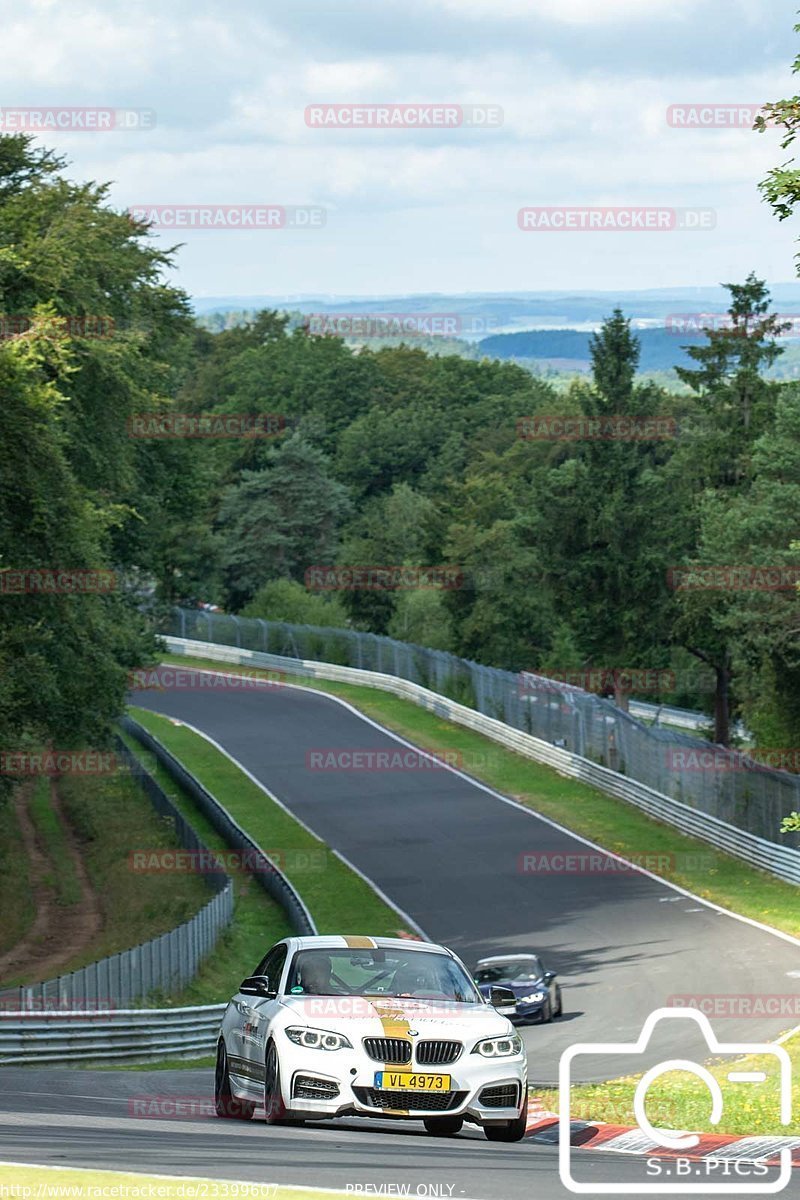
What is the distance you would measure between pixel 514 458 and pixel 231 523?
19263 millimetres

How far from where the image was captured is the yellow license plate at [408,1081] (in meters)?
12.0

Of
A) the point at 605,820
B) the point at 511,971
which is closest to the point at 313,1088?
the point at 511,971

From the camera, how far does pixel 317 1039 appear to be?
39.9 feet

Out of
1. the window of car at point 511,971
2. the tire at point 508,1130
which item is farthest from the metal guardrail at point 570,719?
the tire at point 508,1130

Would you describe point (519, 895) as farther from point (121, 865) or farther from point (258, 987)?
point (258, 987)

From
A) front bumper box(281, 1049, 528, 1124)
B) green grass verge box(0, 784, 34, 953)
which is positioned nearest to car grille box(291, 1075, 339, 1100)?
front bumper box(281, 1049, 528, 1124)

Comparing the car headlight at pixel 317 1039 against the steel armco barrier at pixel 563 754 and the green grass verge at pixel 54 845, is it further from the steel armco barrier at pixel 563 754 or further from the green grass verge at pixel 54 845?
the steel armco barrier at pixel 563 754

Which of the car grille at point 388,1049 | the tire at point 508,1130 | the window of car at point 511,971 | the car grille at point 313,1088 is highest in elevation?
the car grille at point 388,1049

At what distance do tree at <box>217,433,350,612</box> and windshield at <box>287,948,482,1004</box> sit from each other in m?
87.7

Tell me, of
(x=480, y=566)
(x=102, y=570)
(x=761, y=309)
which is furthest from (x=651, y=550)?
(x=102, y=570)

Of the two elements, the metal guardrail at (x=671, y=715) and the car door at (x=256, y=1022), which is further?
the metal guardrail at (x=671, y=715)

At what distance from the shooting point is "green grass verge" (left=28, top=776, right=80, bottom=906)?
3975 cm

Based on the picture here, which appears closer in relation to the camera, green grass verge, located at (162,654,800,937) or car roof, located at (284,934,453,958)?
car roof, located at (284,934,453,958)

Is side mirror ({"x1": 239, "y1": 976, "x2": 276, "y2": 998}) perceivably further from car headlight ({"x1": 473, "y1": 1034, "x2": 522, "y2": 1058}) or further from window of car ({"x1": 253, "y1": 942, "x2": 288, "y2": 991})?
car headlight ({"x1": 473, "y1": 1034, "x2": 522, "y2": 1058})
